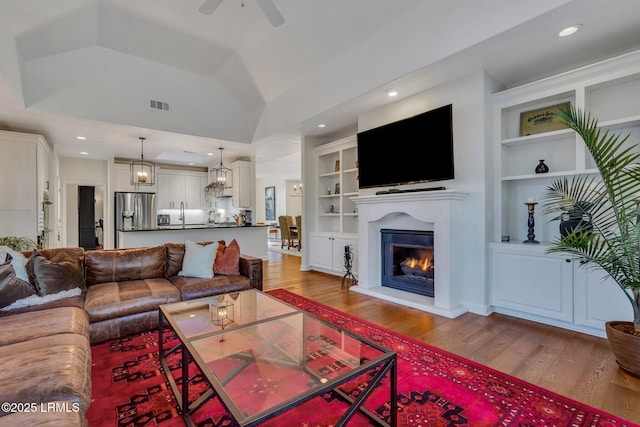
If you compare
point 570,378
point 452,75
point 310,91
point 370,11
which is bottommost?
point 570,378

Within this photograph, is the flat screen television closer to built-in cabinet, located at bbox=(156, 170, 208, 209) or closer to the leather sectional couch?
the leather sectional couch

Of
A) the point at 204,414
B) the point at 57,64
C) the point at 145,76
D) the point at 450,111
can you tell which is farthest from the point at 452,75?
the point at 57,64

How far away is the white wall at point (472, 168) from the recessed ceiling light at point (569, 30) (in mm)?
758

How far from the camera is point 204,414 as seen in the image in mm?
1724

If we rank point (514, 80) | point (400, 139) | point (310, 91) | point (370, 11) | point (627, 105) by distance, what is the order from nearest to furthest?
point (627, 105) < point (370, 11) < point (514, 80) < point (400, 139) < point (310, 91)

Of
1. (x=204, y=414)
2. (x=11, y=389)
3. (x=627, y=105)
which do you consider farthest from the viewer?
(x=627, y=105)

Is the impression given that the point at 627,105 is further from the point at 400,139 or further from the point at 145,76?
the point at 145,76

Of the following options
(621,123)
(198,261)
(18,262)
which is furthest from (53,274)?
(621,123)

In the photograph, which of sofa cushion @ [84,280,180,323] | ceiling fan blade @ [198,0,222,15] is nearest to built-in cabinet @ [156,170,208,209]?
sofa cushion @ [84,280,180,323]

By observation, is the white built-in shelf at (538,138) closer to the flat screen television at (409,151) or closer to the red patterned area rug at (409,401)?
the flat screen television at (409,151)

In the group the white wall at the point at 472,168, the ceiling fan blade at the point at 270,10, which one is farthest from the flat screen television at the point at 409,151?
the ceiling fan blade at the point at 270,10

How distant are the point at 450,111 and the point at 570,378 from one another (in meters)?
2.73

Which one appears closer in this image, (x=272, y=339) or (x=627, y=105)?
(x=272, y=339)

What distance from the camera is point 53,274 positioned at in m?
2.67
